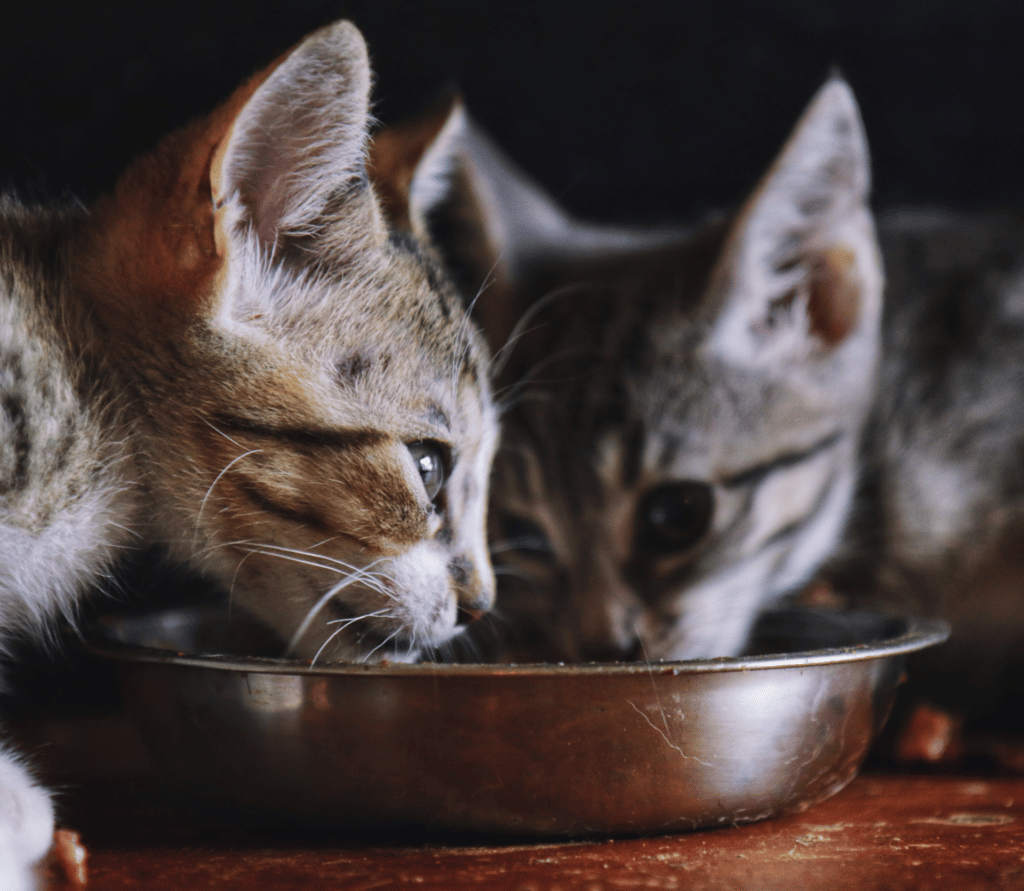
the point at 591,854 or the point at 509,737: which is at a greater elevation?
the point at 509,737

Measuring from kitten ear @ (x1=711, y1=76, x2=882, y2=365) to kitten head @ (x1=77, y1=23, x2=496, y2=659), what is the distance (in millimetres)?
461

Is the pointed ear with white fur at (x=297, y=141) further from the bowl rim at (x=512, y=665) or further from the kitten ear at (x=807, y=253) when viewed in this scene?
the kitten ear at (x=807, y=253)

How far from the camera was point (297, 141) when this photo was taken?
0.73 m

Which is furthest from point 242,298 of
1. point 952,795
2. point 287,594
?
point 952,795

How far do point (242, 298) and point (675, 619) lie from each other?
1.90 feet

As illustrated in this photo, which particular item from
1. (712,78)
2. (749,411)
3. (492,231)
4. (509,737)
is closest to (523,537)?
(749,411)

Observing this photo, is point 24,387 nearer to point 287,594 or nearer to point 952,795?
point 287,594

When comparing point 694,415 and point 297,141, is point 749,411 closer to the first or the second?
point 694,415

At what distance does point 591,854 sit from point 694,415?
1.78ft

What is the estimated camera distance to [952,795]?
917 millimetres

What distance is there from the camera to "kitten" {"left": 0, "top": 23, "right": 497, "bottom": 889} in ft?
2.39

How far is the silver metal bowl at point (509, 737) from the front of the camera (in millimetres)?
695

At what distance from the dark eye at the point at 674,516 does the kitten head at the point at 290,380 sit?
0.33m

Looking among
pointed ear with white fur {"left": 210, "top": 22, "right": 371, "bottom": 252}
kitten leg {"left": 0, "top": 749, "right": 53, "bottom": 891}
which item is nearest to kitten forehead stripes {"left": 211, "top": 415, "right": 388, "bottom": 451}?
pointed ear with white fur {"left": 210, "top": 22, "right": 371, "bottom": 252}
